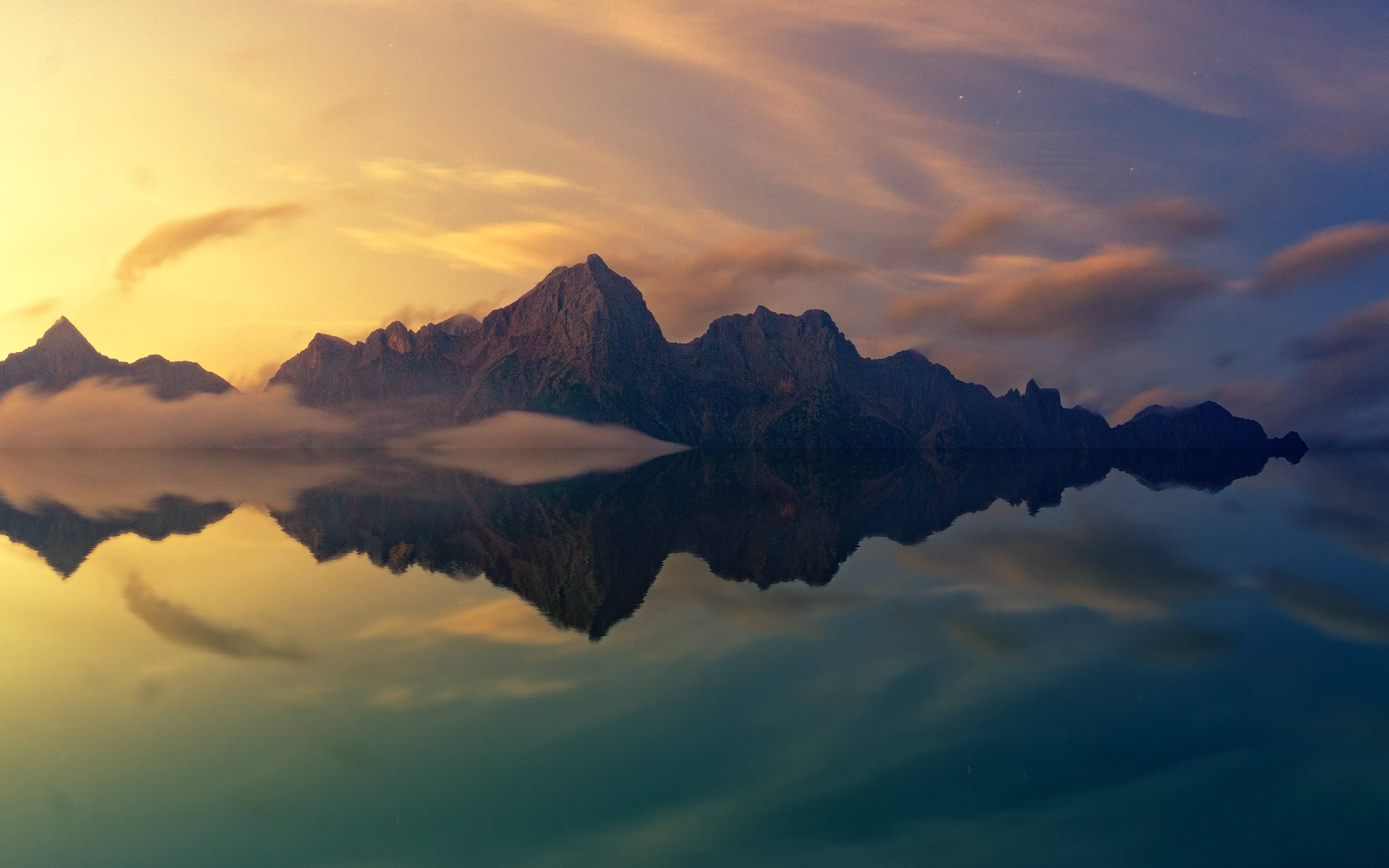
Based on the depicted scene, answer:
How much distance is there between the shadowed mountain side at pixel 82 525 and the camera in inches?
3118

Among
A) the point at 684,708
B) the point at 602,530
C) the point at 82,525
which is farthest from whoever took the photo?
the point at 82,525

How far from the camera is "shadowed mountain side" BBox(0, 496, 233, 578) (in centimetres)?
7919

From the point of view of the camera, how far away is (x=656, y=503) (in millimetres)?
127812

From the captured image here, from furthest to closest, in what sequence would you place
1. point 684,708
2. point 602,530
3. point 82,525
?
point 82,525 → point 602,530 → point 684,708

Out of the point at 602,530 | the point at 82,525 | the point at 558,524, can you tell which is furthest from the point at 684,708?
the point at 82,525

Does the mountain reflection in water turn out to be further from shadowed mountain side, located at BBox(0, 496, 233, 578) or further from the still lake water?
the still lake water

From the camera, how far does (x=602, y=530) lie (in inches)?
3573

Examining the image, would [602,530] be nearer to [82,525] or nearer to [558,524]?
[558,524]

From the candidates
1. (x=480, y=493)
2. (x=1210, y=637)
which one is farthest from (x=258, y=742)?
(x=480, y=493)

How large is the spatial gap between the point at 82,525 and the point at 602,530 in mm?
69918

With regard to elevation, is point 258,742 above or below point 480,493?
below

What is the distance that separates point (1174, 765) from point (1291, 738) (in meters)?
7.73

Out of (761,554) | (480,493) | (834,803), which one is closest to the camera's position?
(834,803)

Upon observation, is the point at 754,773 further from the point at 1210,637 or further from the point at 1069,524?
the point at 1069,524
